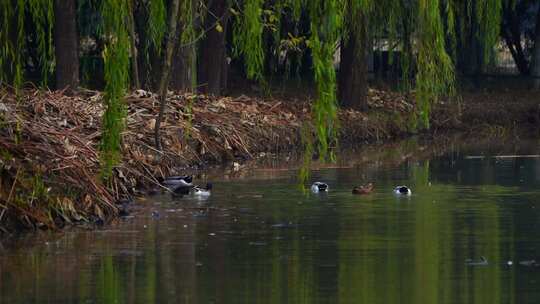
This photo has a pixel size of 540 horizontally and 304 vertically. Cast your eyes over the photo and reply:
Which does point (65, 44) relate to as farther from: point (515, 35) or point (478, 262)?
point (515, 35)

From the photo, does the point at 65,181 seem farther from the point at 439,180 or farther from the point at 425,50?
the point at 439,180

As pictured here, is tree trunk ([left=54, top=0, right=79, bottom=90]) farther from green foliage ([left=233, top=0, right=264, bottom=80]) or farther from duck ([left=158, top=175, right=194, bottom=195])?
green foliage ([left=233, top=0, right=264, bottom=80])

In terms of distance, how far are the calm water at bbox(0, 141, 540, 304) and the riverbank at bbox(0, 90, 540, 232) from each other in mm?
522

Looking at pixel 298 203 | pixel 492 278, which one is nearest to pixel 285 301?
pixel 492 278

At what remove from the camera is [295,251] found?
14688mm

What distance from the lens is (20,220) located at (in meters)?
15.8

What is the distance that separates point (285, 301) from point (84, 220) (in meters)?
5.38

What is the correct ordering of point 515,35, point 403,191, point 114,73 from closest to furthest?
point 114,73, point 403,191, point 515,35

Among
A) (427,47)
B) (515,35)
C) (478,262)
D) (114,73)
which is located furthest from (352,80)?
(478,262)

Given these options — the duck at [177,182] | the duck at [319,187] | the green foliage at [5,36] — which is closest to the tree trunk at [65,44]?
the duck at [177,182]

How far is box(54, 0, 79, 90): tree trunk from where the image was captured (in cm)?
2822

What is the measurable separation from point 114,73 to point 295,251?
8.78 ft

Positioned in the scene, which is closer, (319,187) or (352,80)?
(319,187)

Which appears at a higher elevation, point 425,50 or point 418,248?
point 425,50
